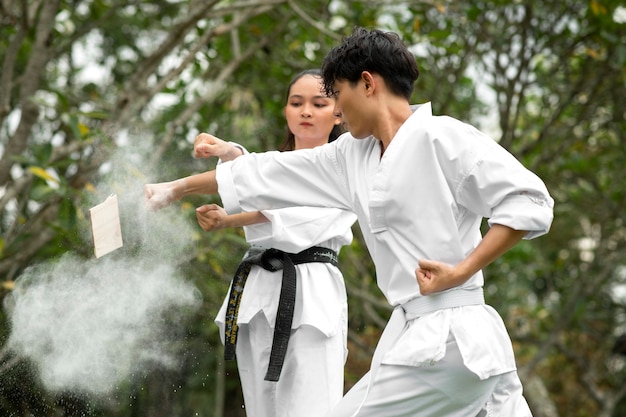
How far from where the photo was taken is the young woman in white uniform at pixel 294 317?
10.2 feet

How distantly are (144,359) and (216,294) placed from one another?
2.44 meters

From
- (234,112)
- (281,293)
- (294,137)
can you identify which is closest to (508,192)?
(281,293)

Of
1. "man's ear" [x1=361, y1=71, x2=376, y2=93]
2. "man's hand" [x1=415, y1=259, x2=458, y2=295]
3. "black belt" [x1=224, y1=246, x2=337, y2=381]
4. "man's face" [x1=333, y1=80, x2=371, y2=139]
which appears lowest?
"black belt" [x1=224, y1=246, x2=337, y2=381]

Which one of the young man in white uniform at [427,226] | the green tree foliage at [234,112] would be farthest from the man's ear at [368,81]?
the green tree foliage at [234,112]

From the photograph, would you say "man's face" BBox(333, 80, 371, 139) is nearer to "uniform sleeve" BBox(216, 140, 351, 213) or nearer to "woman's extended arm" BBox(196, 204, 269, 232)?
"uniform sleeve" BBox(216, 140, 351, 213)

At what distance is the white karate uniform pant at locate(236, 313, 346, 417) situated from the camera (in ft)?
10.2

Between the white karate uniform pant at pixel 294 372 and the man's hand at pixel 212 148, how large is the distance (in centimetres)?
59

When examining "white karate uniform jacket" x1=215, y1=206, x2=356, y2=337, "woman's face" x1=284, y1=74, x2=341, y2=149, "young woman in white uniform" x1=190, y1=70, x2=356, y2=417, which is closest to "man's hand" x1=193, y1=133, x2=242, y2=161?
"young woman in white uniform" x1=190, y1=70, x2=356, y2=417

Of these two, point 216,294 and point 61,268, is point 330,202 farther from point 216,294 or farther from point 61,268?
point 216,294

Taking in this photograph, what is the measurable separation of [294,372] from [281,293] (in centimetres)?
28

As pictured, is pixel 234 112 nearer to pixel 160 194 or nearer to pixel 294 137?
pixel 294 137

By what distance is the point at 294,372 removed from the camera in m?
3.12

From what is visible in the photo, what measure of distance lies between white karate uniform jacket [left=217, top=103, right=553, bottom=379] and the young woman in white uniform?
22.8 inches

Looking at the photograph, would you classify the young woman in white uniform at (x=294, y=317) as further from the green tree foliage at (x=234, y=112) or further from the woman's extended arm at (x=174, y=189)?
the green tree foliage at (x=234, y=112)
